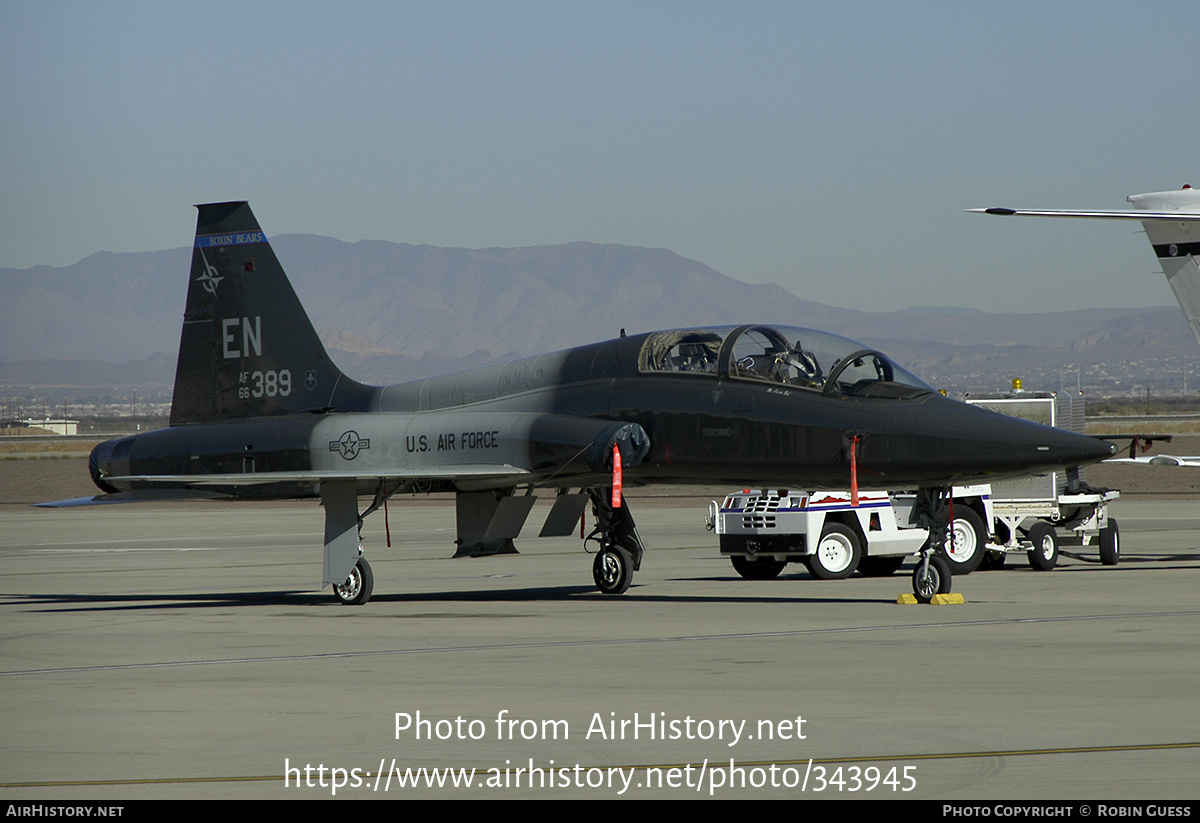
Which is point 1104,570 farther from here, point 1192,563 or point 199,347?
point 199,347

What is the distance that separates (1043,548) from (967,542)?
1366mm

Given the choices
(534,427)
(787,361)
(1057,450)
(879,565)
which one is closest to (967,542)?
(879,565)

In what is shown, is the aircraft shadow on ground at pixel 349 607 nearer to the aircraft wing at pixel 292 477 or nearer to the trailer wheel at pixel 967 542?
the aircraft wing at pixel 292 477

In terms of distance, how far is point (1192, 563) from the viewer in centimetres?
2228

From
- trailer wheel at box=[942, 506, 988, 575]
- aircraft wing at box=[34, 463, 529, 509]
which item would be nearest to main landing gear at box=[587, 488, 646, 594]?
aircraft wing at box=[34, 463, 529, 509]

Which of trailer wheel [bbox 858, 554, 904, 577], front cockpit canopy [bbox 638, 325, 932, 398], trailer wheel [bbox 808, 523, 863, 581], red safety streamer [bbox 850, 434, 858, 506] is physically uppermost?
front cockpit canopy [bbox 638, 325, 932, 398]

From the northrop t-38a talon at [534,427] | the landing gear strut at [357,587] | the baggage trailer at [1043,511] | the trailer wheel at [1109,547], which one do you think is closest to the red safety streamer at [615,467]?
the northrop t-38a talon at [534,427]

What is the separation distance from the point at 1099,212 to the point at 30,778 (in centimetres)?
1692

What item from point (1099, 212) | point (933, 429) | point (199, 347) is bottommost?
point (933, 429)

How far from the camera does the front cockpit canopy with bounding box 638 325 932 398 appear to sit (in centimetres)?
1562

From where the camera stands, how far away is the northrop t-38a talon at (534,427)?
50.2 feet

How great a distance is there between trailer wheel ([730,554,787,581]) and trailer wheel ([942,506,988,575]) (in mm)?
2494

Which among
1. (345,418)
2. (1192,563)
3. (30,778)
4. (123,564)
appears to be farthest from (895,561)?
(30,778)

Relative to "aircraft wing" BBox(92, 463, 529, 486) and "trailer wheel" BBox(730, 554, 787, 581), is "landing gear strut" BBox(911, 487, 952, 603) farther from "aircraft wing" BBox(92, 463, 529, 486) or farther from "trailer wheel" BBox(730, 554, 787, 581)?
"trailer wheel" BBox(730, 554, 787, 581)
